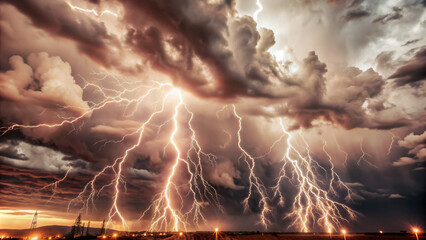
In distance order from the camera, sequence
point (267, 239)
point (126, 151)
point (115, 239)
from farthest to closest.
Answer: point (267, 239) → point (115, 239) → point (126, 151)

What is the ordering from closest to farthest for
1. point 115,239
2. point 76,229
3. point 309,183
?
point 309,183
point 115,239
point 76,229

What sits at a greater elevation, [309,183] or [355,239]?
[309,183]

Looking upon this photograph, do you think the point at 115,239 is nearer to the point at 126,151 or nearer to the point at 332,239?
the point at 126,151

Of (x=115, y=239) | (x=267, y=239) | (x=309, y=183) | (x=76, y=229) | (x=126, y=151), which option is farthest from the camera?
(x=76, y=229)

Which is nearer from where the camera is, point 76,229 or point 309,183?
point 309,183

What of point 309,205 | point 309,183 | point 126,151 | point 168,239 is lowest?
point 168,239

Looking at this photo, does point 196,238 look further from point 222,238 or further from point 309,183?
point 309,183

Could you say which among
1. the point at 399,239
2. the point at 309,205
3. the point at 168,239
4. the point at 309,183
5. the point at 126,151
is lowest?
the point at 399,239

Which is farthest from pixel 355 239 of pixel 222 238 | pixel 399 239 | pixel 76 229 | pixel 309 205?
pixel 76 229

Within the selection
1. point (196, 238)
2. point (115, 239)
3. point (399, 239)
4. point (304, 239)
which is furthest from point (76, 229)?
point (399, 239)
